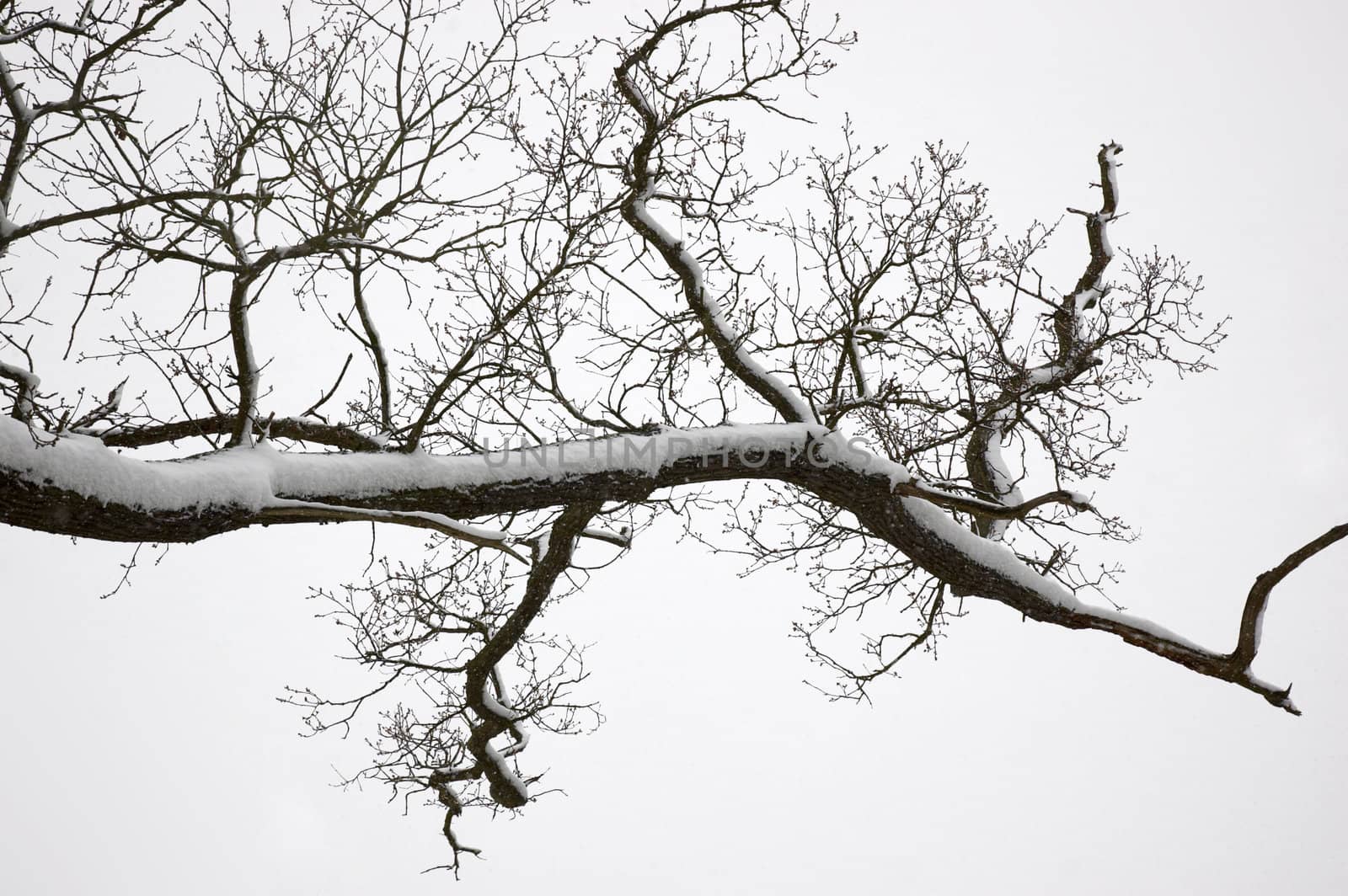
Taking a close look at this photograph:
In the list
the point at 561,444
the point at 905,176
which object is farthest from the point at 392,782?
the point at 905,176

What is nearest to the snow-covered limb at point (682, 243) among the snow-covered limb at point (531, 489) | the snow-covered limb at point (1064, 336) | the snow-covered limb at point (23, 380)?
the snow-covered limb at point (531, 489)

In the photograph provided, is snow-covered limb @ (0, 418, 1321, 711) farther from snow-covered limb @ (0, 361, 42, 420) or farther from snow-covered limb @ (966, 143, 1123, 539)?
snow-covered limb @ (966, 143, 1123, 539)

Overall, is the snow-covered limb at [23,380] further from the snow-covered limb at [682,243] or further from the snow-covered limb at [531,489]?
the snow-covered limb at [682,243]

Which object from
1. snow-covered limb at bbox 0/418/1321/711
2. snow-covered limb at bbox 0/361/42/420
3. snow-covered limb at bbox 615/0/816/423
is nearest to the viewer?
snow-covered limb at bbox 0/418/1321/711

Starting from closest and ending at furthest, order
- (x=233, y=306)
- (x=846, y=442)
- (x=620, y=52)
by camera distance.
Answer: (x=233, y=306)
(x=846, y=442)
(x=620, y=52)

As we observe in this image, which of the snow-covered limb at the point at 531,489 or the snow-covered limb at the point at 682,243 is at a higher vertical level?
the snow-covered limb at the point at 682,243

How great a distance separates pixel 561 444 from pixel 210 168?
2.17 meters

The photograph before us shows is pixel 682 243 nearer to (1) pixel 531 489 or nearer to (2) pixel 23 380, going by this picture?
(1) pixel 531 489

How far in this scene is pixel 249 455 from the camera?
382cm

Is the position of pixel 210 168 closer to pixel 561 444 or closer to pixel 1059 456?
pixel 561 444

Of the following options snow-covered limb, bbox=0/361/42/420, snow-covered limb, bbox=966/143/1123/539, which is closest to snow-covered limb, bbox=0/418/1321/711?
snow-covered limb, bbox=0/361/42/420

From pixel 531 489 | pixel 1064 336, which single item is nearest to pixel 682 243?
pixel 531 489

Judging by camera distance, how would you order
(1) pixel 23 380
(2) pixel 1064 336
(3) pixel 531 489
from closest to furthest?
(1) pixel 23 380, (3) pixel 531 489, (2) pixel 1064 336

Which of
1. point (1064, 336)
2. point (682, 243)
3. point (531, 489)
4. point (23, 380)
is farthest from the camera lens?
point (1064, 336)
